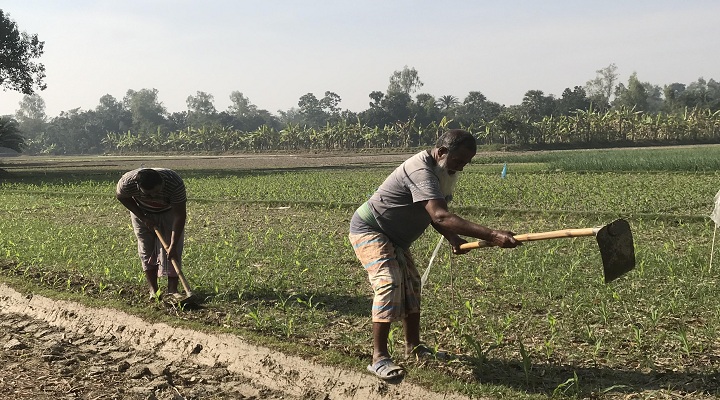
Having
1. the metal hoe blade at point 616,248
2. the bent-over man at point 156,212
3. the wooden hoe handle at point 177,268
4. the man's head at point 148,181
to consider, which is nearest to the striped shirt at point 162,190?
the bent-over man at point 156,212

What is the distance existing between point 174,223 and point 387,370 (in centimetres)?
281

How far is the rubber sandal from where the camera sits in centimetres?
448

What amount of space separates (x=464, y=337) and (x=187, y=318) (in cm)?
264

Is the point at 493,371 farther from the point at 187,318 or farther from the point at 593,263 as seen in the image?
the point at 593,263

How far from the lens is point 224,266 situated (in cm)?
827

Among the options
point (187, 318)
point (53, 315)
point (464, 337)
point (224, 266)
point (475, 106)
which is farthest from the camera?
point (475, 106)

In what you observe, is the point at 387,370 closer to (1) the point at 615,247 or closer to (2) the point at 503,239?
(2) the point at 503,239

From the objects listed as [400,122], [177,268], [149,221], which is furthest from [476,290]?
[400,122]

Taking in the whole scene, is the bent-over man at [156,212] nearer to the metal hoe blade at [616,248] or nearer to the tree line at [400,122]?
the metal hoe blade at [616,248]

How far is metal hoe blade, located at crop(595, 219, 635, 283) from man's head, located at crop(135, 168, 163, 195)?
3.80m

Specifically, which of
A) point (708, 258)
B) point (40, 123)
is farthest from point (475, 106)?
point (40, 123)

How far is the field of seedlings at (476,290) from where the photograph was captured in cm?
450

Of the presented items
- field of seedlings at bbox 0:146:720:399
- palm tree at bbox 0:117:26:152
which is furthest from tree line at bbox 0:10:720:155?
field of seedlings at bbox 0:146:720:399

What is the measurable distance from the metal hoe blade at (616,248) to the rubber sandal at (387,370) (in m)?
1.46
